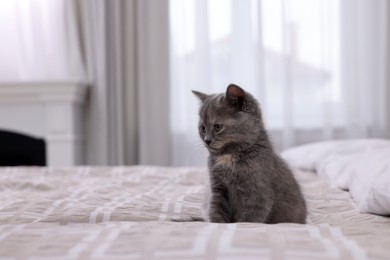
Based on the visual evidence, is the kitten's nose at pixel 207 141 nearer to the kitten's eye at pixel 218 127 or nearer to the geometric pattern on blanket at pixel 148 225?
the kitten's eye at pixel 218 127

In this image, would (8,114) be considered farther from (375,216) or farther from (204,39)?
(375,216)

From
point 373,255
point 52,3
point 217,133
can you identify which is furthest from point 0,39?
point 373,255

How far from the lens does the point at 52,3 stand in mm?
3109

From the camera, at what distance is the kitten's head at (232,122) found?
117 centimetres

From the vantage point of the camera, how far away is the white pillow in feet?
3.80

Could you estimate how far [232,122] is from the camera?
117 cm

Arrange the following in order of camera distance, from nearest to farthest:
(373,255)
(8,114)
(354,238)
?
(373,255), (354,238), (8,114)

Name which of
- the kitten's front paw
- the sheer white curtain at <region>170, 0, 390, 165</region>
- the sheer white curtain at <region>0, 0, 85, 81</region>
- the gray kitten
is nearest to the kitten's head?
the gray kitten

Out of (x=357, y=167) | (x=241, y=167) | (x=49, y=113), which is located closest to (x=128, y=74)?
(x=49, y=113)

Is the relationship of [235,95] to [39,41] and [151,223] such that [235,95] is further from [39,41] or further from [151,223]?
[39,41]

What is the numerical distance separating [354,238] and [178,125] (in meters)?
2.35

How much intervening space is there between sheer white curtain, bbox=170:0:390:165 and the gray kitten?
1865 millimetres

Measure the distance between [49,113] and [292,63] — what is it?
1459mm

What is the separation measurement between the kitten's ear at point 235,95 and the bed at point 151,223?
29 cm
